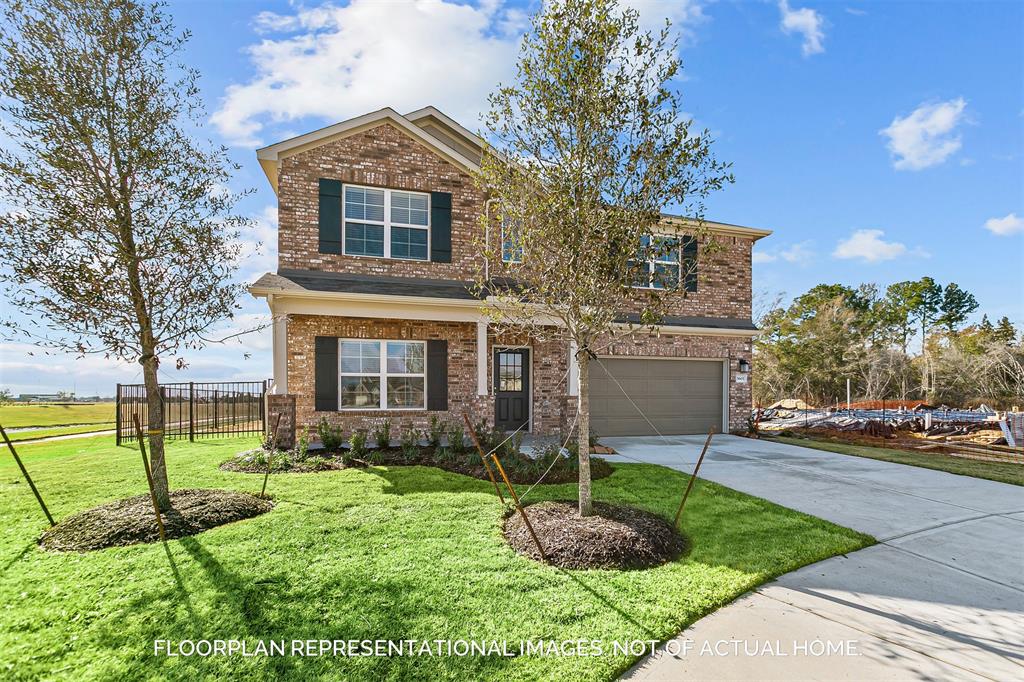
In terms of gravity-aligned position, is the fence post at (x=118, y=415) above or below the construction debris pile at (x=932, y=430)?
above

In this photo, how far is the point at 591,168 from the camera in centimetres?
512

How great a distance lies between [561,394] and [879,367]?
20.8 metres

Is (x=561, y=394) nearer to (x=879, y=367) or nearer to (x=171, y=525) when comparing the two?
(x=171, y=525)

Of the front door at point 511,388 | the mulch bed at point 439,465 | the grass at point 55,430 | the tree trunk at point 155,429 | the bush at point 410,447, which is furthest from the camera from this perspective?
the grass at point 55,430

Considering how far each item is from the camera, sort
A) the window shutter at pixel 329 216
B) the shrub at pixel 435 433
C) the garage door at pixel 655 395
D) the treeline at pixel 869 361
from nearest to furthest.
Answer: the shrub at pixel 435 433 < the window shutter at pixel 329 216 < the garage door at pixel 655 395 < the treeline at pixel 869 361

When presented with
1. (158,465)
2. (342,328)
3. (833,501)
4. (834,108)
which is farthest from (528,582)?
(834,108)

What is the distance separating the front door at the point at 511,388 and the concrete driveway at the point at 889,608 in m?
6.13

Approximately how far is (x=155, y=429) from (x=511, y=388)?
7.73 meters

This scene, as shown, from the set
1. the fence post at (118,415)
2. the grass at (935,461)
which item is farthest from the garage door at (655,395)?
the fence post at (118,415)

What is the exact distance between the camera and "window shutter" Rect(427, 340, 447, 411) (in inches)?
427

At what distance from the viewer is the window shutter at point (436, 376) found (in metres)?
10.8

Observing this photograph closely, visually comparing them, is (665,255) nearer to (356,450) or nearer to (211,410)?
(356,450)

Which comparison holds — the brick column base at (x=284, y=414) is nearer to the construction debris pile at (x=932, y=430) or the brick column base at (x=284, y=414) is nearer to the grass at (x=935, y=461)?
the grass at (x=935, y=461)

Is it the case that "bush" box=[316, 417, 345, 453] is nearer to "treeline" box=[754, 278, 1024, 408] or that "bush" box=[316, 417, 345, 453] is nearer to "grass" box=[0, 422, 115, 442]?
"grass" box=[0, 422, 115, 442]
